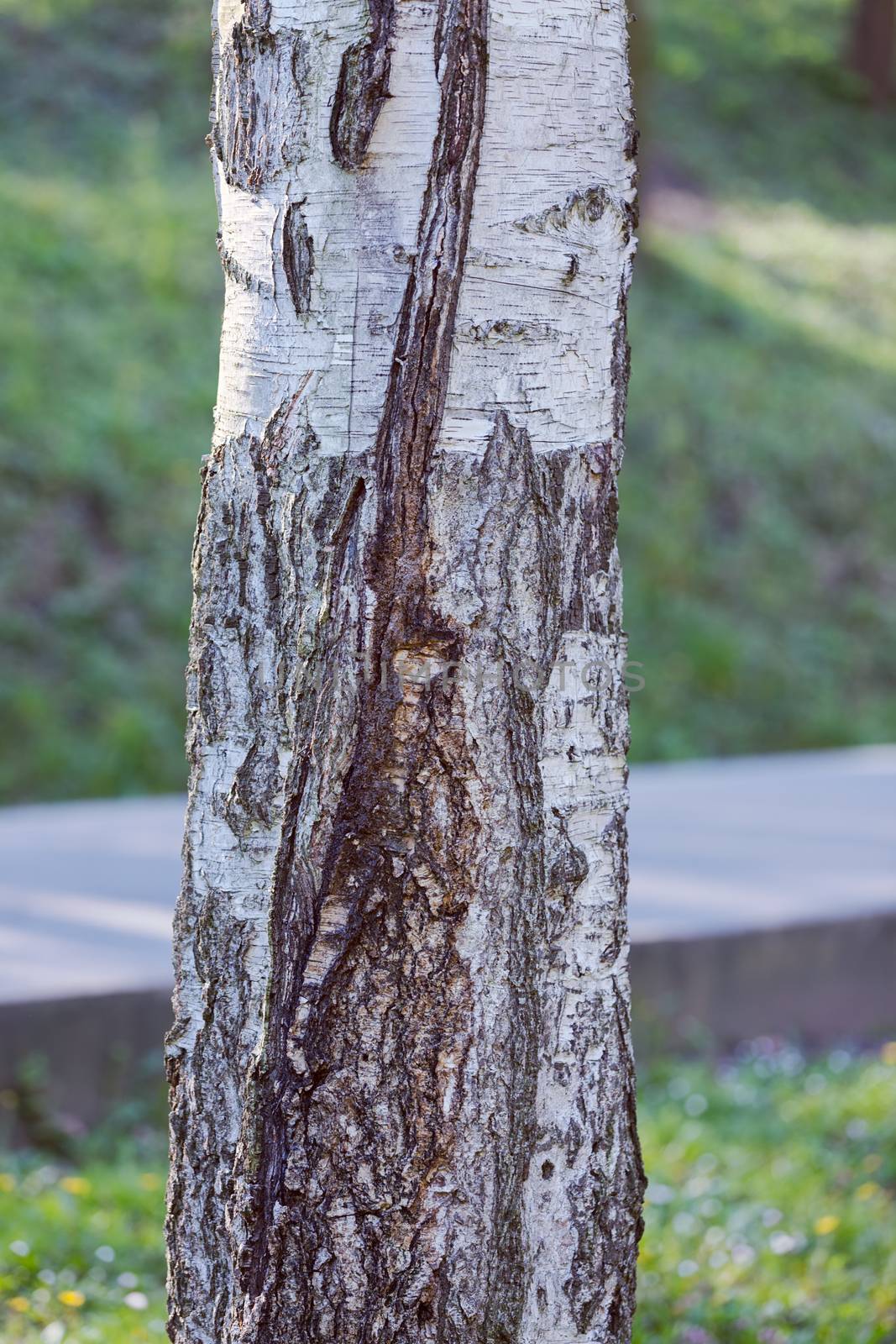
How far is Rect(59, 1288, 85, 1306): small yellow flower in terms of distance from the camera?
9.36 feet

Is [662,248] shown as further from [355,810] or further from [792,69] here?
[355,810]

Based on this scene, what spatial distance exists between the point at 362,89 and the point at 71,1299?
2.34m

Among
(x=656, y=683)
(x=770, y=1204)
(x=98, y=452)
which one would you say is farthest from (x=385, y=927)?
(x=656, y=683)

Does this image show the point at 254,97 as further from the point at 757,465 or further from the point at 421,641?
the point at 757,465

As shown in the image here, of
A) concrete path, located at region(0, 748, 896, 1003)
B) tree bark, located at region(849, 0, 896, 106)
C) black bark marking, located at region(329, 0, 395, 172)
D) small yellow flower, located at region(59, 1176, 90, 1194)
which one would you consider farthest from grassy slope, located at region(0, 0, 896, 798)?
black bark marking, located at region(329, 0, 395, 172)

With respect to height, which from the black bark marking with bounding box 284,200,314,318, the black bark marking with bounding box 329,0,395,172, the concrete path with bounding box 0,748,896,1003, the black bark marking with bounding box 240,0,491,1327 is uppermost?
the black bark marking with bounding box 329,0,395,172

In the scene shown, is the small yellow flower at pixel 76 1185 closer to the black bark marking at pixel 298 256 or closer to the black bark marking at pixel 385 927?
the black bark marking at pixel 385 927

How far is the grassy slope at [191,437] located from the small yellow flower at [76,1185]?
11.8ft

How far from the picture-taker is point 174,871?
5281mm

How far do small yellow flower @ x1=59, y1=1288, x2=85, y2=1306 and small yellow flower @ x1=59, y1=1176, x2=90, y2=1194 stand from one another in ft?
1.89

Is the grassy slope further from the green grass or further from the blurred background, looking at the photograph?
the green grass

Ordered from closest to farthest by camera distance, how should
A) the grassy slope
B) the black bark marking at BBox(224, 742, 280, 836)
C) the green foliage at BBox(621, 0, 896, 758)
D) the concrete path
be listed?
the black bark marking at BBox(224, 742, 280, 836) → the concrete path → the grassy slope → the green foliage at BBox(621, 0, 896, 758)

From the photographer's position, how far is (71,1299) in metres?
2.85

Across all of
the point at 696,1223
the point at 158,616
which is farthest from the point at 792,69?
the point at 696,1223
